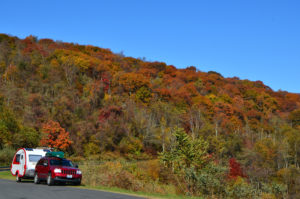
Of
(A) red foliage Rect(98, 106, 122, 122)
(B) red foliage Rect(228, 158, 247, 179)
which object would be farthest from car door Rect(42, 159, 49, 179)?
(A) red foliage Rect(98, 106, 122, 122)

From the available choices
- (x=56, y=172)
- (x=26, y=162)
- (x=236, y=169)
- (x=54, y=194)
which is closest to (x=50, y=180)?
(x=56, y=172)

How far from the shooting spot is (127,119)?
7094 centimetres

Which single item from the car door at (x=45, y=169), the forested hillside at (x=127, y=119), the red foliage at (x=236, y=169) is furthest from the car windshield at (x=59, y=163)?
the red foliage at (x=236, y=169)

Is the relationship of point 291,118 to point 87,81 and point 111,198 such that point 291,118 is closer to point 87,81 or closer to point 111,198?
point 87,81

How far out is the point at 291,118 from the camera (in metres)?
96.8

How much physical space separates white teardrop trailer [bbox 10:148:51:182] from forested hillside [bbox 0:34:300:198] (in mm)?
13280

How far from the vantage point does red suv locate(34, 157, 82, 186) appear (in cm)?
1872

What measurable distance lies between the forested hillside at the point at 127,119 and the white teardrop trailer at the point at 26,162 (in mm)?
13280

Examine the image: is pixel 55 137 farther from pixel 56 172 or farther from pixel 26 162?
pixel 56 172

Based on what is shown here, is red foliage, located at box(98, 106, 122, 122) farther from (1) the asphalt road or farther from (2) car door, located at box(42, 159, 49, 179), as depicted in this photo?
(1) the asphalt road

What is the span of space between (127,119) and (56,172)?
2057 inches

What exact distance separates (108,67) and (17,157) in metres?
69.8

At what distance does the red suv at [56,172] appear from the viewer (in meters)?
18.7

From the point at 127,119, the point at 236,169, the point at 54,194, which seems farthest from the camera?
the point at 127,119
